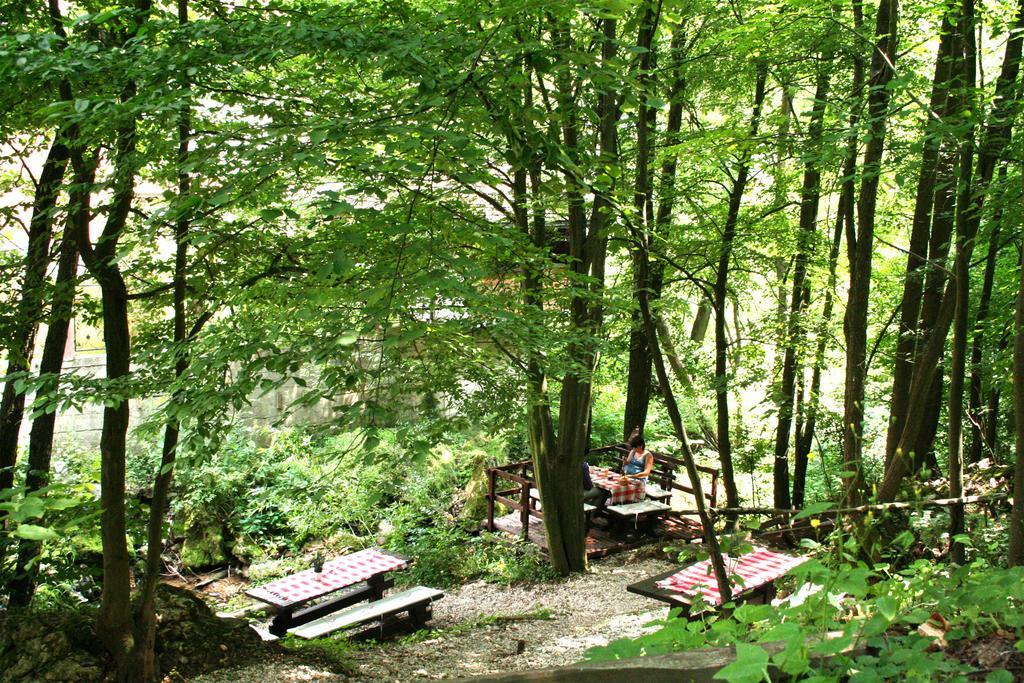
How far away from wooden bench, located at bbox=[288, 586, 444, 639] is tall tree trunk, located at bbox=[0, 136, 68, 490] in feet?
10.2

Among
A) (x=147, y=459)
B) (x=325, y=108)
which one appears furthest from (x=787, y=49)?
(x=147, y=459)

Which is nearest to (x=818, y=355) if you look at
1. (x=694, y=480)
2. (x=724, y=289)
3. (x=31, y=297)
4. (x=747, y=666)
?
A: (x=724, y=289)

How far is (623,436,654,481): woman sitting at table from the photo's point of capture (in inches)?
419

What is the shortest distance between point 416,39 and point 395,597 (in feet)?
20.1

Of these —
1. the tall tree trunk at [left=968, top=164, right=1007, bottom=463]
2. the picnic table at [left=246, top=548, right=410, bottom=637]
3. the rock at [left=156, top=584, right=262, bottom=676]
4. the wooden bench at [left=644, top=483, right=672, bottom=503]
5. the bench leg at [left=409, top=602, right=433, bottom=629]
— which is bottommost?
the bench leg at [left=409, top=602, right=433, bottom=629]

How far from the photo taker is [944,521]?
585 cm

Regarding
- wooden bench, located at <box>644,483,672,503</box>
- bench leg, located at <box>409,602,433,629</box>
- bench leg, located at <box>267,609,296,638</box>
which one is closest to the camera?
bench leg, located at <box>267,609,296,638</box>

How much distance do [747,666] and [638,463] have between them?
30.2 ft

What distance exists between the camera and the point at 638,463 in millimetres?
10867

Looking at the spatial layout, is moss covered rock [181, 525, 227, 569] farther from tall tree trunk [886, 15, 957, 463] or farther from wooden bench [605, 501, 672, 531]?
tall tree trunk [886, 15, 957, 463]

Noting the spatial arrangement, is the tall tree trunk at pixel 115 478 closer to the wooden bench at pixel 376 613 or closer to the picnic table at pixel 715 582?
the wooden bench at pixel 376 613

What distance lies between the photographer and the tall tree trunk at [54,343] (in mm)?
4766

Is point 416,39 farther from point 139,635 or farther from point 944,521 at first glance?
point 944,521

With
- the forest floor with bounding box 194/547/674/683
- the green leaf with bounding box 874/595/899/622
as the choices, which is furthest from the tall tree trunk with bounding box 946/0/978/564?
the green leaf with bounding box 874/595/899/622
